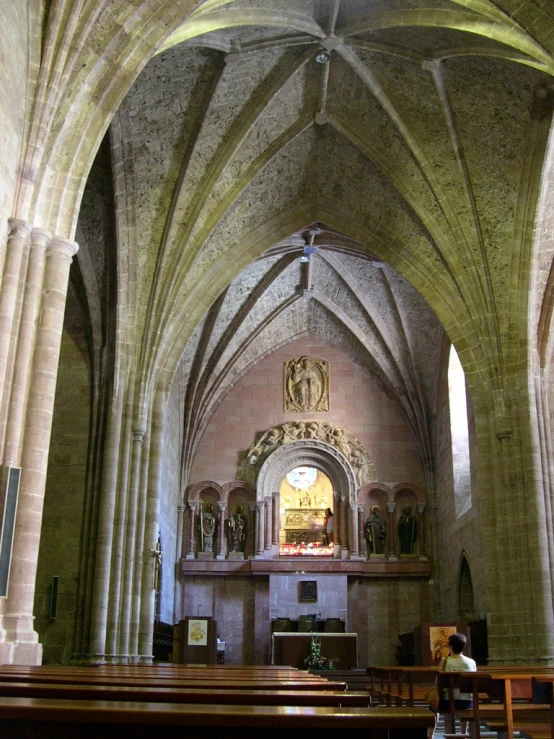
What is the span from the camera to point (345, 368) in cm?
2441

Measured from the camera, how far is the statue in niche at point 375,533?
2275 centimetres

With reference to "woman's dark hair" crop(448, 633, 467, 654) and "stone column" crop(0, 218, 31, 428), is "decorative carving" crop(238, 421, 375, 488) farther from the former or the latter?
"woman's dark hair" crop(448, 633, 467, 654)

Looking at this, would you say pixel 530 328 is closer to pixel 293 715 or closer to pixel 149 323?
pixel 149 323

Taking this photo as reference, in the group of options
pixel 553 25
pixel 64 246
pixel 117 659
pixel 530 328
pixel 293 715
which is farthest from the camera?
pixel 530 328

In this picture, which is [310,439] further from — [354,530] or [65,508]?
[65,508]

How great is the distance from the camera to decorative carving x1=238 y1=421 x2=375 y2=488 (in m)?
23.5

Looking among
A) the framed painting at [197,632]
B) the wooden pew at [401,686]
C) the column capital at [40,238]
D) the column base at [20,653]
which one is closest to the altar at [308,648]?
the framed painting at [197,632]

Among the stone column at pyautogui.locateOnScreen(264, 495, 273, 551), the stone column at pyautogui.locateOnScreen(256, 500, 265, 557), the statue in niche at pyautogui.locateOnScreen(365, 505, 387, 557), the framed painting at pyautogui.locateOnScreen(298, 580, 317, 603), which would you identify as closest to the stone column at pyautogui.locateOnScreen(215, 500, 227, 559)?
the stone column at pyautogui.locateOnScreen(256, 500, 265, 557)

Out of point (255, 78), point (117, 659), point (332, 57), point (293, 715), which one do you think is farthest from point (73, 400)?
point (293, 715)

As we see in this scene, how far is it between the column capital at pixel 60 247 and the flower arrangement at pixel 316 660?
13.2 meters

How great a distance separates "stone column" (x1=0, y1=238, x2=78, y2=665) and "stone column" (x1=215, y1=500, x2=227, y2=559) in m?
14.7

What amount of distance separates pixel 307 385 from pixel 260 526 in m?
4.25

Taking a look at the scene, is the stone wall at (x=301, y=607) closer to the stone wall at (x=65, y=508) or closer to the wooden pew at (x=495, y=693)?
the stone wall at (x=65, y=508)

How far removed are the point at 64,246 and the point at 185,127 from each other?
21.9 feet
